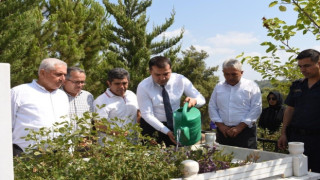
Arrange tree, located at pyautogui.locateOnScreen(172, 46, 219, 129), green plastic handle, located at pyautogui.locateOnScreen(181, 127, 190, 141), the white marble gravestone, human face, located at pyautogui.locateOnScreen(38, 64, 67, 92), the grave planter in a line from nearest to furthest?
1. the white marble gravestone
2. the grave planter
3. green plastic handle, located at pyautogui.locateOnScreen(181, 127, 190, 141)
4. human face, located at pyautogui.locateOnScreen(38, 64, 67, 92)
5. tree, located at pyautogui.locateOnScreen(172, 46, 219, 129)

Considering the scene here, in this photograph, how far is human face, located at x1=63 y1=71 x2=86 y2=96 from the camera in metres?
3.44

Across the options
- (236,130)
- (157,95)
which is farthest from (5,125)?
(236,130)

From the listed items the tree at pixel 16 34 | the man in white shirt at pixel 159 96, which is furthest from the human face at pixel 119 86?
the tree at pixel 16 34

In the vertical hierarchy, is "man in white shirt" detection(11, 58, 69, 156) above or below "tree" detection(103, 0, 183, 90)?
below

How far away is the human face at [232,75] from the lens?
3.57m

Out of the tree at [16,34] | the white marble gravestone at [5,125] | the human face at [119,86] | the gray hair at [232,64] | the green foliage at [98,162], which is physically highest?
the tree at [16,34]

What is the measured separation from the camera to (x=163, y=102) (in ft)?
11.1

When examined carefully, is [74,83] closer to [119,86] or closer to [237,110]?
[119,86]

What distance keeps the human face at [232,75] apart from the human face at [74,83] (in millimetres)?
A: 1377

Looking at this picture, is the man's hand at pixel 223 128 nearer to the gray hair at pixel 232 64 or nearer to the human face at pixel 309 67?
the gray hair at pixel 232 64

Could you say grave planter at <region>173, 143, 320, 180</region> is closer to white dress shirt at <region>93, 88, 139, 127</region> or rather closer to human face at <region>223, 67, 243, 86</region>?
human face at <region>223, 67, 243, 86</region>

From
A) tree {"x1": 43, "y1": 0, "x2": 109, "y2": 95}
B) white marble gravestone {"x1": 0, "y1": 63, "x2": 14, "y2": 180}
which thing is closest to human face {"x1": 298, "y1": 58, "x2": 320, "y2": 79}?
white marble gravestone {"x1": 0, "y1": 63, "x2": 14, "y2": 180}

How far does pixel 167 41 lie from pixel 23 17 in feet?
24.8

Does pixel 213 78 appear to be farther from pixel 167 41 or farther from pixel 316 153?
pixel 316 153
